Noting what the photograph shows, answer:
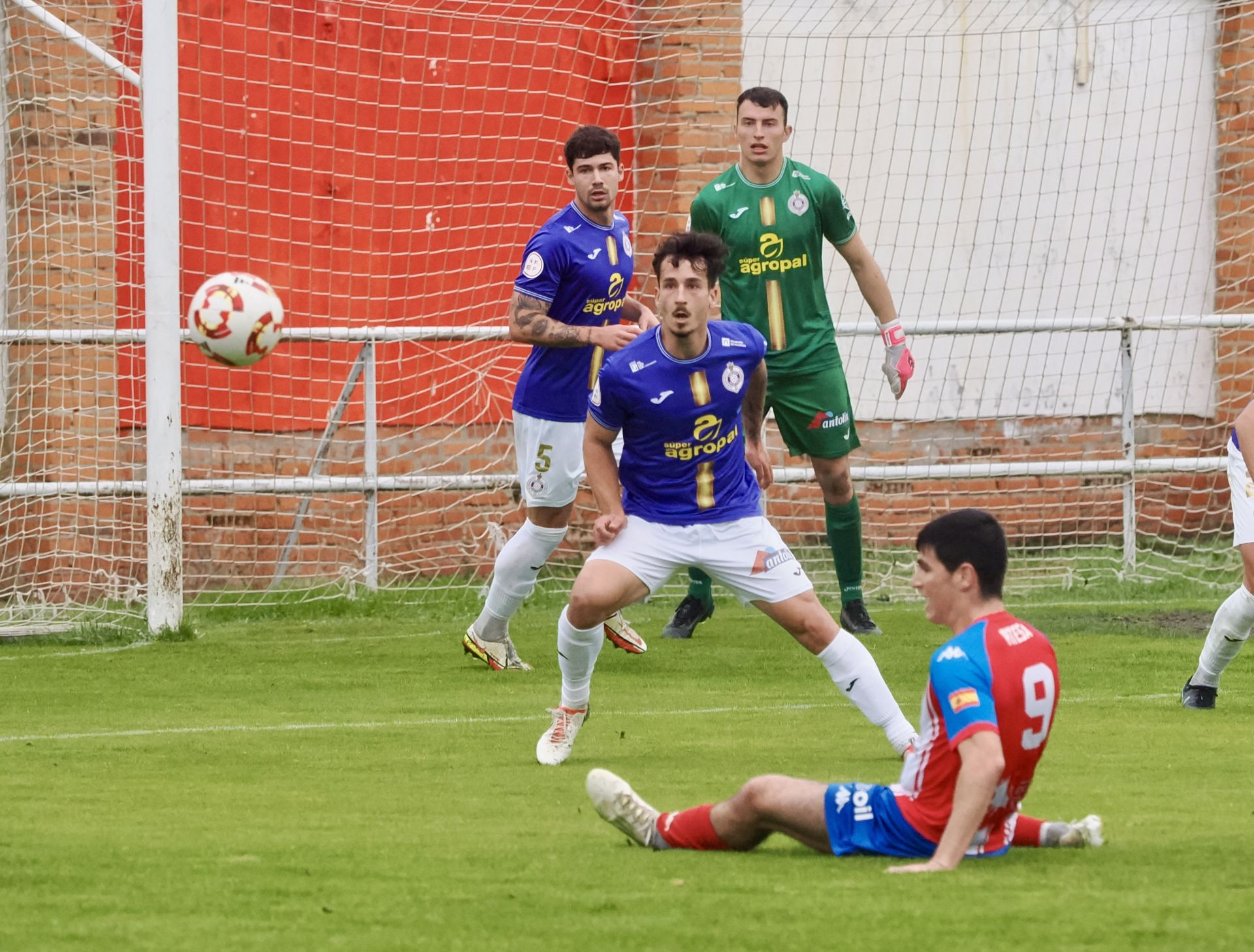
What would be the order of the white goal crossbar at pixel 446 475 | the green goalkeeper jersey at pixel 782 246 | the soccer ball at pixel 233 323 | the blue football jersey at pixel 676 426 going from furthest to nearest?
the white goal crossbar at pixel 446 475
the green goalkeeper jersey at pixel 782 246
the soccer ball at pixel 233 323
the blue football jersey at pixel 676 426

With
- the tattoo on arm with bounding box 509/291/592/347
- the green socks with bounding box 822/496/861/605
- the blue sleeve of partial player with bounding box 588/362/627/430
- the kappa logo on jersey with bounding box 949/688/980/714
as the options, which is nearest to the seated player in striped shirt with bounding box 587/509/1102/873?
the kappa logo on jersey with bounding box 949/688/980/714

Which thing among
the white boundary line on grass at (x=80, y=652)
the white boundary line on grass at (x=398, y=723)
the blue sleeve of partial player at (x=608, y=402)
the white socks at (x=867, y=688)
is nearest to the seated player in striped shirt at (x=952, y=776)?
the white socks at (x=867, y=688)

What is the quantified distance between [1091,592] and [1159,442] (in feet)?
8.60

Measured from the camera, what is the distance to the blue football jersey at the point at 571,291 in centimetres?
870

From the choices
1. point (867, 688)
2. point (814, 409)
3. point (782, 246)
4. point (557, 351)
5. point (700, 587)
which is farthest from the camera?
point (700, 587)

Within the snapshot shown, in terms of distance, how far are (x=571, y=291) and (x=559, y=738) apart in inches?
112

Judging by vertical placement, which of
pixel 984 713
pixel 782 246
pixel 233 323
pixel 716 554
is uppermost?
pixel 782 246

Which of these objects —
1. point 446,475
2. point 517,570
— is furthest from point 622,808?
point 446,475

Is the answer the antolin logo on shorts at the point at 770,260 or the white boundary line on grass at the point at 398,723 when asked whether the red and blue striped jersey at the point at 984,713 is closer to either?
the white boundary line on grass at the point at 398,723

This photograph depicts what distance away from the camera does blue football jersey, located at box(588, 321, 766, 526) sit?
258 inches

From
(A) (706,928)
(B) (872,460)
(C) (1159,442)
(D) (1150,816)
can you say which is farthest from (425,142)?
Answer: (A) (706,928)

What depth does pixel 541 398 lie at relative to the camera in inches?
351

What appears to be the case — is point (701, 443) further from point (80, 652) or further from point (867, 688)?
point (80, 652)

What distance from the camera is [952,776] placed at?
4.58m
